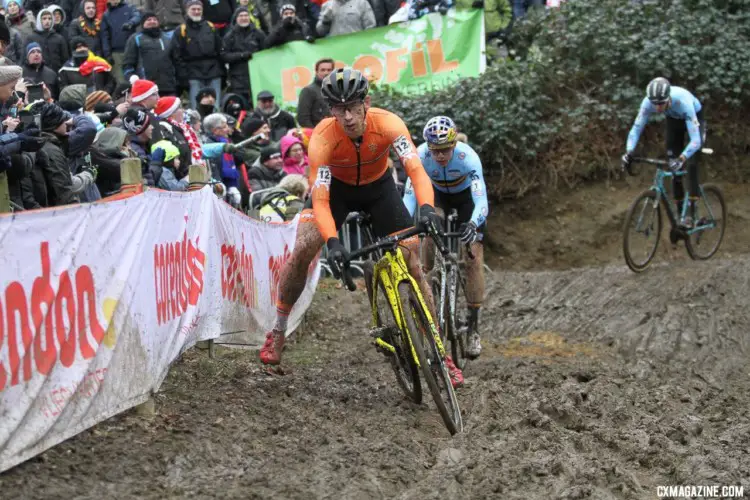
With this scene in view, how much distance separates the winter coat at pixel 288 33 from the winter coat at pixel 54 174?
10.1 meters

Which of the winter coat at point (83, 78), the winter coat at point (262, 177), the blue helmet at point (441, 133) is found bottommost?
the winter coat at point (262, 177)

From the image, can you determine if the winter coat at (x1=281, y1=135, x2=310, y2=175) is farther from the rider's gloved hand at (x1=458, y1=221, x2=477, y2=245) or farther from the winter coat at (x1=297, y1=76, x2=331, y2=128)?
the rider's gloved hand at (x1=458, y1=221, x2=477, y2=245)

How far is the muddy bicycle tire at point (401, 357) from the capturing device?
7652 millimetres

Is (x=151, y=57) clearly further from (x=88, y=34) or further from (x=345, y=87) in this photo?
(x=345, y=87)

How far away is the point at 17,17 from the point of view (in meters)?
17.9

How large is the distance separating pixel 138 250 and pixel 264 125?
7779 mm

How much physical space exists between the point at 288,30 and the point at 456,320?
31.3 ft

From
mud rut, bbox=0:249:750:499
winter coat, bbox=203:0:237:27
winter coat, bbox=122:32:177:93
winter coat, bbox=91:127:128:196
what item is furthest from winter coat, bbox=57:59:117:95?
winter coat, bbox=91:127:128:196

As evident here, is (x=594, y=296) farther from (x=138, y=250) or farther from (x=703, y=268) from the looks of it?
(x=138, y=250)

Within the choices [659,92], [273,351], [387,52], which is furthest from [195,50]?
[273,351]

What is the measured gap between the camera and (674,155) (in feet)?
47.2

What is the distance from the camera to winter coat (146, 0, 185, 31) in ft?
56.7

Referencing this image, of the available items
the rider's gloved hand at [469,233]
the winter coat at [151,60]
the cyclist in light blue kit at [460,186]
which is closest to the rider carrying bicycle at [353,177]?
the rider's gloved hand at [469,233]

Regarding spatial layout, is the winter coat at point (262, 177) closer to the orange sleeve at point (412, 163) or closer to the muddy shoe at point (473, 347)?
the muddy shoe at point (473, 347)
